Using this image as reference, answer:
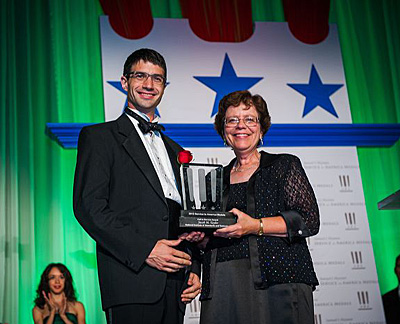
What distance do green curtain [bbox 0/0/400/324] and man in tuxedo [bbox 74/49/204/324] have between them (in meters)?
2.67

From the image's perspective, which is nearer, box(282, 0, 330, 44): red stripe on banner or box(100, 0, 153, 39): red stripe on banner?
box(100, 0, 153, 39): red stripe on banner

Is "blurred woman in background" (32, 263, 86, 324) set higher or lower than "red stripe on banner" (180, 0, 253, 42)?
lower

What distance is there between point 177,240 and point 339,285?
3.04 metres

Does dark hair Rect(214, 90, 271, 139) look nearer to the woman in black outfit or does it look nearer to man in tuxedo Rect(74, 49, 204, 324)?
the woman in black outfit

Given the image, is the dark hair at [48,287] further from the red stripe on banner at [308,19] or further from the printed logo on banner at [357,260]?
the red stripe on banner at [308,19]

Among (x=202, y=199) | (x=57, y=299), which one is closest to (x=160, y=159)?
(x=202, y=199)

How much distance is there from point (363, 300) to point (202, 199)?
303 cm

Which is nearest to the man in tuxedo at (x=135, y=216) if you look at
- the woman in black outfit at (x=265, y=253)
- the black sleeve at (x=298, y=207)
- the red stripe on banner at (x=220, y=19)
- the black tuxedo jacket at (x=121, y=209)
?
the black tuxedo jacket at (x=121, y=209)

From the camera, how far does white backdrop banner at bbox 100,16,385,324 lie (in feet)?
15.4

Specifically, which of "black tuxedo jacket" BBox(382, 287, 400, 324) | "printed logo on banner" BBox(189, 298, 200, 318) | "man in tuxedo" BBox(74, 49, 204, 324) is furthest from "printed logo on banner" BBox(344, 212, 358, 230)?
"man in tuxedo" BBox(74, 49, 204, 324)

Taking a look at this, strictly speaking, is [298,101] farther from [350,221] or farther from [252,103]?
[252,103]

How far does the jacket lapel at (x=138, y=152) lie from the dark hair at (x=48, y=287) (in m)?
2.55

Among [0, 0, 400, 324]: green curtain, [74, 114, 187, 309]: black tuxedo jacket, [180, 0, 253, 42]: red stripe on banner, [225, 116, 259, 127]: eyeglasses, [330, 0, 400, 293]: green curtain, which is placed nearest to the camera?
[74, 114, 187, 309]: black tuxedo jacket

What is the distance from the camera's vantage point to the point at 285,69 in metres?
5.21
